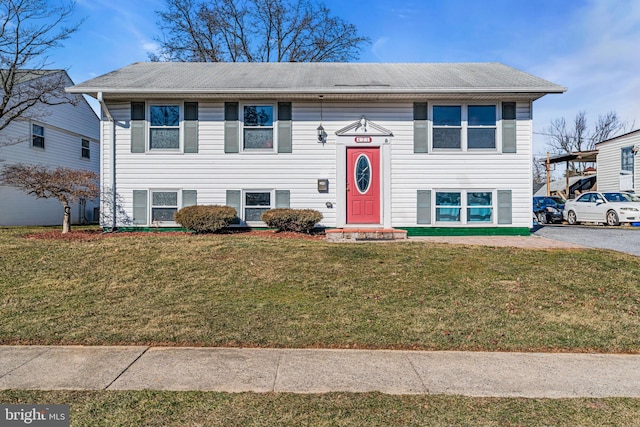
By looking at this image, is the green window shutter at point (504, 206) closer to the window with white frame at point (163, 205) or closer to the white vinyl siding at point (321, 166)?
the white vinyl siding at point (321, 166)

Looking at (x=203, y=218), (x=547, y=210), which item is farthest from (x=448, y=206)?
(x=547, y=210)

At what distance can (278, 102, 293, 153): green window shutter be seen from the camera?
35.1 ft

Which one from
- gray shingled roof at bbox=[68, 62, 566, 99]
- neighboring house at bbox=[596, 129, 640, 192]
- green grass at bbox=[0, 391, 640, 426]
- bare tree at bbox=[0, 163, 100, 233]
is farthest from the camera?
neighboring house at bbox=[596, 129, 640, 192]

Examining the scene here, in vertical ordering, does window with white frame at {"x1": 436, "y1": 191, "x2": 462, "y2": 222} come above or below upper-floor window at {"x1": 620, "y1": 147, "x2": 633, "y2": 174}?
below

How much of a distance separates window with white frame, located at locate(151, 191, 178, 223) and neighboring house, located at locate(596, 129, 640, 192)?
23.1m

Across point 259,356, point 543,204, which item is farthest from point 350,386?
point 543,204

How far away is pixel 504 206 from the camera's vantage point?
1073cm

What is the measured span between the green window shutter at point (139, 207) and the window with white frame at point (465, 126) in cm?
847

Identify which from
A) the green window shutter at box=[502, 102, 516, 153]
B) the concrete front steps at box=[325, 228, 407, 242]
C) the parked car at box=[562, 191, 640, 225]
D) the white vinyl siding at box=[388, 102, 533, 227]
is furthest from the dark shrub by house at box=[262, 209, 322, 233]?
the parked car at box=[562, 191, 640, 225]

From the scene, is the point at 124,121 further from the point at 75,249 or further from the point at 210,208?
the point at 75,249

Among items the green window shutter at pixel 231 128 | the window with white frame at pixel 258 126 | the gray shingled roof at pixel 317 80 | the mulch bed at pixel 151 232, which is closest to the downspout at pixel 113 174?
the mulch bed at pixel 151 232

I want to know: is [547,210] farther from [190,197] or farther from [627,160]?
[190,197]

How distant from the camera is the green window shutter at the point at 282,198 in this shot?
1076 centimetres

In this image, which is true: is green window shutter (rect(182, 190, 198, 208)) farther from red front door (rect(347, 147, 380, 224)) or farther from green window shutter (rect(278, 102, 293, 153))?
red front door (rect(347, 147, 380, 224))
